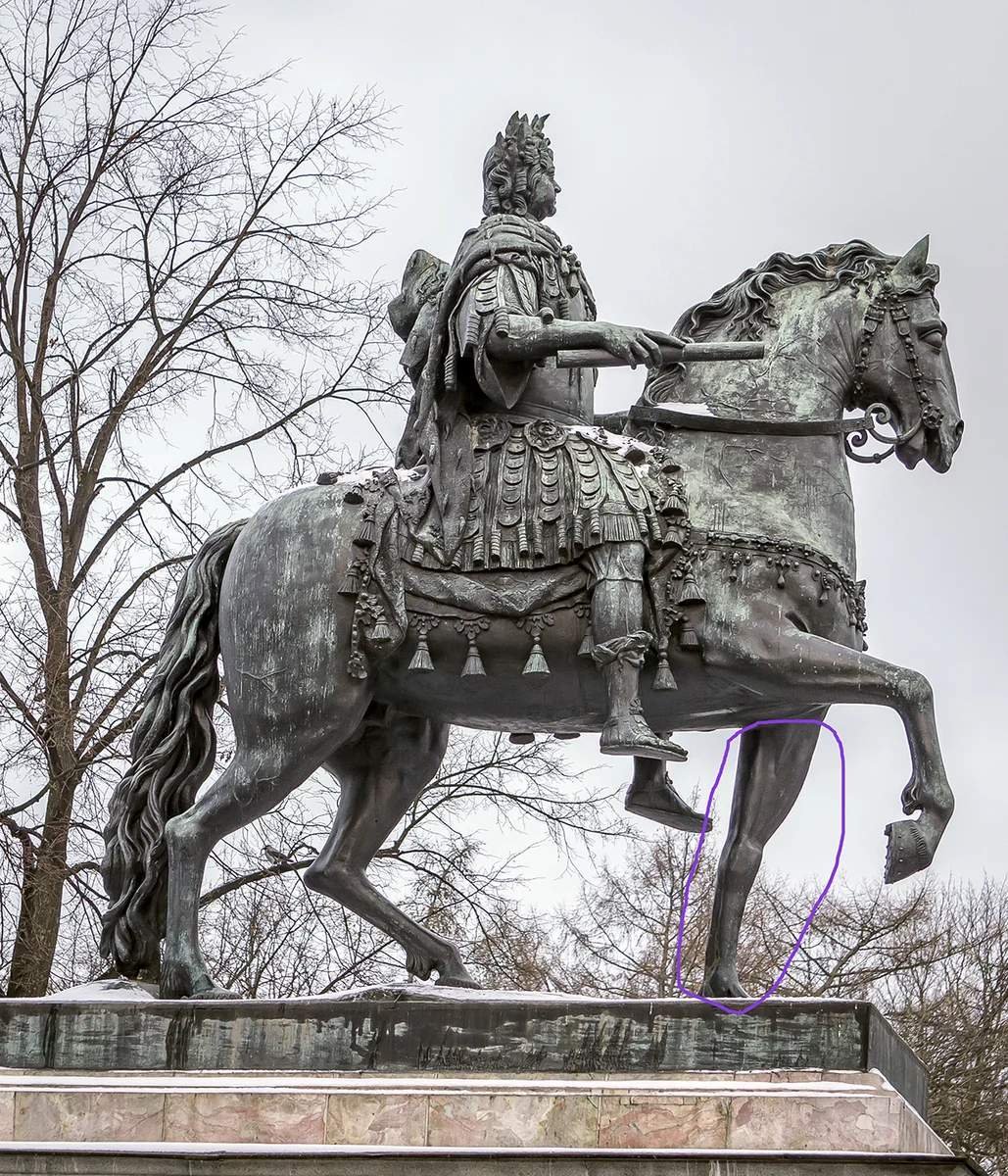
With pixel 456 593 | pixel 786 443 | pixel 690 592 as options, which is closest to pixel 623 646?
pixel 690 592

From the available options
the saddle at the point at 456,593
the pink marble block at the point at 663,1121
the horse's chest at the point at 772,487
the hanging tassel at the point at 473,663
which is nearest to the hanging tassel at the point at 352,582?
the saddle at the point at 456,593

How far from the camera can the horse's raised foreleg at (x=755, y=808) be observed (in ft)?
28.4

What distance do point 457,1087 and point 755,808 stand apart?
1711 mm

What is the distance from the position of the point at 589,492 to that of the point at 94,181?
33.7 feet

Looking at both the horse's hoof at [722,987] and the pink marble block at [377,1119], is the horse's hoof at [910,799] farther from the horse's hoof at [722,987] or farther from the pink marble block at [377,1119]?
the pink marble block at [377,1119]

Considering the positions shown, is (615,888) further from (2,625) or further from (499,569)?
(499,569)

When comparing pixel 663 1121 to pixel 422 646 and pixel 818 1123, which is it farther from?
pixel 422 646

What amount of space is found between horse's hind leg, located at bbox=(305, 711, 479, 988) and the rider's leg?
1230 millimetres

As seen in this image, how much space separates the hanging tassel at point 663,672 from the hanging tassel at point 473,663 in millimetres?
671

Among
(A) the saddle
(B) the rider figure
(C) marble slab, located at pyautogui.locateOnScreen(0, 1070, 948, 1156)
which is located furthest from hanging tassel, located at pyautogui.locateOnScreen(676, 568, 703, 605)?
(C) marble slab, located at pyautogui.locateOnScreen(0, 1070, 948, 1156)

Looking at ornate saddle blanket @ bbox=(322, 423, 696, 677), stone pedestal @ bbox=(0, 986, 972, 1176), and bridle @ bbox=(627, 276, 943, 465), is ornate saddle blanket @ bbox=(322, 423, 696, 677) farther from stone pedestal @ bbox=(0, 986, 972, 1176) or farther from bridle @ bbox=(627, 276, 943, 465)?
stone pedestal @ bbox=(0, 986, 972, 1176)

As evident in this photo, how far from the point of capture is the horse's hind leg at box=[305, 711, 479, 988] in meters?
9.10

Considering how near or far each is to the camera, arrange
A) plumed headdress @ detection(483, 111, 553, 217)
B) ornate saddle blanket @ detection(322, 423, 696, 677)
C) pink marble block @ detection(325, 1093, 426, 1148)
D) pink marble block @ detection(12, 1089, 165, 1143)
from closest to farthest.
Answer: pink marble block @ detection(325, 1093, 426, 1148), pink marble block @ detection(12, 1089, 165, 1143), ornate saddle blanket @ detection(322, 423, 696, 677), plumed headdress @ detection(483, 111, 553, 217)

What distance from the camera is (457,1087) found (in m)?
7.72
